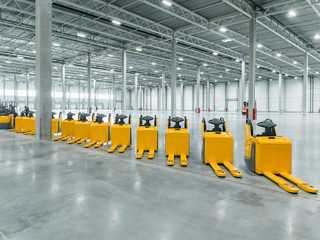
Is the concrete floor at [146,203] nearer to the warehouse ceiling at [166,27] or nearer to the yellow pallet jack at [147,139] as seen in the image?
the yellow pallet jack at [147,139]

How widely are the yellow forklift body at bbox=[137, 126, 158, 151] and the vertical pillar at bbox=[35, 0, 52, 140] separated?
474 centimetres

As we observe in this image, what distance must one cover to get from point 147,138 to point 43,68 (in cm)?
571

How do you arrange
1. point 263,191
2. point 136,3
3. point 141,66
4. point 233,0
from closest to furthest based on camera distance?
1. point 263,191
2. point 233,0
3. point 136,3
4. point 141,66

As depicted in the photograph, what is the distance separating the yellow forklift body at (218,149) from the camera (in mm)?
5370

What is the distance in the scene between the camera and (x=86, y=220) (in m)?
2.68

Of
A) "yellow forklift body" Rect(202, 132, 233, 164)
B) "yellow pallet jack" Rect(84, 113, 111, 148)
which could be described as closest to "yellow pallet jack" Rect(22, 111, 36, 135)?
"yellow pallet jack" Rect(84, 113, 111, 148)

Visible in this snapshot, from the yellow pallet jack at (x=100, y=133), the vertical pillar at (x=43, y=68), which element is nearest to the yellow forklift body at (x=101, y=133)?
the yellow pallet jack at (x=100, y=133)

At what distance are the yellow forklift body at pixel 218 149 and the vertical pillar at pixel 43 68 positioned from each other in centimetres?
688

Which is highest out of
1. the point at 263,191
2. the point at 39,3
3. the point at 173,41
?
the point at 173,41

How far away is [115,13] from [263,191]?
17572 millimetres

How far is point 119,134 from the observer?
24.6 feet

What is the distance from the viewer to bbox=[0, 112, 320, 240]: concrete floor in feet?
8.10

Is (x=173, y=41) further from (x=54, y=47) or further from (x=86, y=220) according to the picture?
(x=86, y=220)

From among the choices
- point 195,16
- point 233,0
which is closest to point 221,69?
point 195,16
